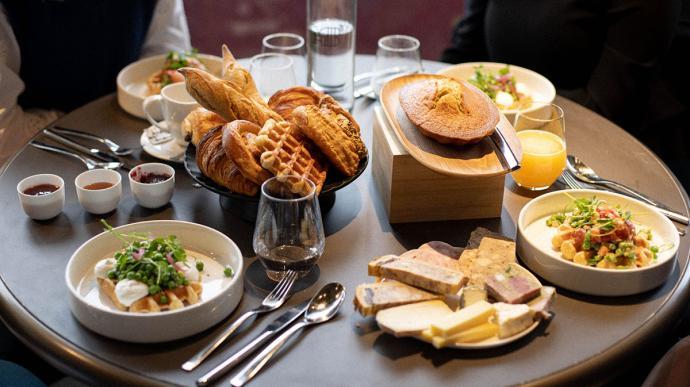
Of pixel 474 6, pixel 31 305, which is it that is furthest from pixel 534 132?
pixel 474 6

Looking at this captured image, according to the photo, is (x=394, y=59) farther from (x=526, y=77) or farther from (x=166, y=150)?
(x=166, y=150)

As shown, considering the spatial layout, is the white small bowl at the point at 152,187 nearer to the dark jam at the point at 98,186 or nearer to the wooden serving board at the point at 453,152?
the dark jam at the point at 98,186

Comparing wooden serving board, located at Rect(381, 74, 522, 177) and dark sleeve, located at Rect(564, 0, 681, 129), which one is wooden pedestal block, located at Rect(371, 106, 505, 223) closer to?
wooden serving board, located at Rect(381, 74, 522, 177)

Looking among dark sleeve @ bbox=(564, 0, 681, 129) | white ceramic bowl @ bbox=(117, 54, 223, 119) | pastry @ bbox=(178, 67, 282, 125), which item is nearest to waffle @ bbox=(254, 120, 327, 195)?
pastry @ bbox=(178, 67, 282, 125)

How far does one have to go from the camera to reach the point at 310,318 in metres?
1.56

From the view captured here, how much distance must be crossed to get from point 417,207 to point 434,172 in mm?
101

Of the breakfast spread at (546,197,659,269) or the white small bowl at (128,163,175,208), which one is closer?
the breakfast spread at (546,197,659,269)

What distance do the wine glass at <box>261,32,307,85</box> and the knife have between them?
1228mm

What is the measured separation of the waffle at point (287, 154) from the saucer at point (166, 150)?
0.49 meters

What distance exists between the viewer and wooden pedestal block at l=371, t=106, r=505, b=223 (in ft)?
6.29

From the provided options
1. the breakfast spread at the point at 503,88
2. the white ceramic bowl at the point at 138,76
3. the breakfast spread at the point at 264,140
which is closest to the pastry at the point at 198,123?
the breakfast spread at the point at 264,140

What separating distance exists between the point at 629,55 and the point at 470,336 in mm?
2094

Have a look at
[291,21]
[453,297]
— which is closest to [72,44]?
[453,297]

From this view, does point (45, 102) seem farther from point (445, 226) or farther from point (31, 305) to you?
point (445, 226)
